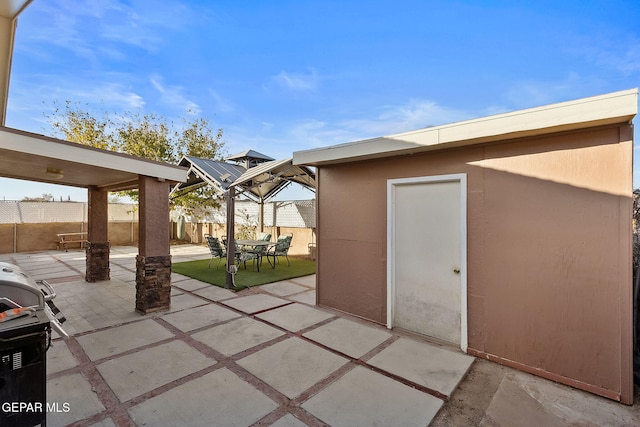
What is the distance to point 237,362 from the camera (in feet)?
10.2

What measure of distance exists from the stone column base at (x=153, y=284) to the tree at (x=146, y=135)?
7451mm

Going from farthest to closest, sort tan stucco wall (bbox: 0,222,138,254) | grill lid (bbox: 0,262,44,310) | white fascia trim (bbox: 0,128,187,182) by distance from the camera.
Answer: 1. tan stucco wall (bbox: 0,222,138,254)
2. white fascia trim (bbox: 0,128,187,182)
3. grill lid (bbox: 0,262,44,310)

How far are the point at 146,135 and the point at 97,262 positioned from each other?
8503 millimetres

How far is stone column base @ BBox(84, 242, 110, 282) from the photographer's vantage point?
6734mm

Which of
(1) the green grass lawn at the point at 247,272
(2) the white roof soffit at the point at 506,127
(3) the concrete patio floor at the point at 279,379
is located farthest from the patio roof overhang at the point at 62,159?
(1) the green grass lawn at the point at 247,272

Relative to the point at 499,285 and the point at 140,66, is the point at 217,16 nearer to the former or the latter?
the point at 140,66

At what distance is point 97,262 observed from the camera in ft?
22.3

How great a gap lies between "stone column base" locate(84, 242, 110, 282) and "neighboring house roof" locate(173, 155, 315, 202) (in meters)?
2.87

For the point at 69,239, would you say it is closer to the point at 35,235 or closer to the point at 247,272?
the point at 35,235

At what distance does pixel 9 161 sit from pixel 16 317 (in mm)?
3744

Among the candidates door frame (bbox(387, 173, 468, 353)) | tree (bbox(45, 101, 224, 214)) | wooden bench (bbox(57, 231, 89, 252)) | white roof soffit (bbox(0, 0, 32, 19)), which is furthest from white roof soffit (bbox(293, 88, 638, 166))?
wooden bench (bbox(57, 231, 89, 252))

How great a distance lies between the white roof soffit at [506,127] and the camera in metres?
2.35

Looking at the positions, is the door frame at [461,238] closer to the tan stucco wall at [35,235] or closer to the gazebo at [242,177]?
the gazebo at [242,177]

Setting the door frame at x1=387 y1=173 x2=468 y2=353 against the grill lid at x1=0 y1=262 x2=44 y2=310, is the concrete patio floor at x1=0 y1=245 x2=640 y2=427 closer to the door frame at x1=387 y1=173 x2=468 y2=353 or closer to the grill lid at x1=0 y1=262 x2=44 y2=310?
the door frame at x1=387 y1=173 x2=468 y2=353
